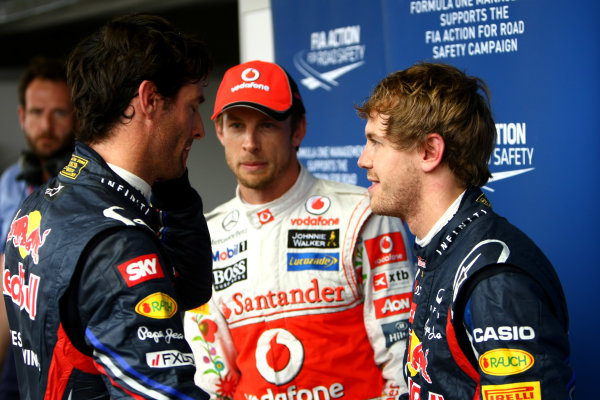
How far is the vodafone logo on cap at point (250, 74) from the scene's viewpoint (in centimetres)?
222

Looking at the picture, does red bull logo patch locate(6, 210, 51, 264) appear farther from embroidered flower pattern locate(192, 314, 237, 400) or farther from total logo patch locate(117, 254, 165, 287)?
embroidered flower pattern locate(192, 314, 237, 400)

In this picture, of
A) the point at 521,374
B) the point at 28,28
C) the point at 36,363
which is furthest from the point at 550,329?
the point at 28,28

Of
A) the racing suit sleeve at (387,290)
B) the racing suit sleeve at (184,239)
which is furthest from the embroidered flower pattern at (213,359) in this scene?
the racing suit sleeve at (387,290)

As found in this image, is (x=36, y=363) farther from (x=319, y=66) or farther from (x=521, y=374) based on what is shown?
(x=319, y=66)

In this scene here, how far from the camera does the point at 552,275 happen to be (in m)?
1.38

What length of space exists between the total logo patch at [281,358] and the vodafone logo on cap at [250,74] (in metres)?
0.83

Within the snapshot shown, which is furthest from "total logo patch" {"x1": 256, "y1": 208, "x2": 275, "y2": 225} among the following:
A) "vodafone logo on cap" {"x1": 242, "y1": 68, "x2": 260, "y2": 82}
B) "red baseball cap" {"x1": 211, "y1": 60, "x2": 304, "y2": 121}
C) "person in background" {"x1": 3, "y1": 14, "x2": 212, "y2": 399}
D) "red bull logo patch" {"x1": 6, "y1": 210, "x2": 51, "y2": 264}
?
"red bull logo patch" {"x1": 6, "y1": 210, "x2": 51, "y2": 264}

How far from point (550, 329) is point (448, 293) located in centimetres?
24

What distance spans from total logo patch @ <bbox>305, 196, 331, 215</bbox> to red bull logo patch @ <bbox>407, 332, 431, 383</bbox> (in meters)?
0.64

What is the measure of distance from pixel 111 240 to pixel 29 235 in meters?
0.25

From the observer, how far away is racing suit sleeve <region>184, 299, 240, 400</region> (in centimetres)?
215

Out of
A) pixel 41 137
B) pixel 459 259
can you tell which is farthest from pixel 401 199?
pixel 41 137

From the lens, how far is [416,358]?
158 centimetres

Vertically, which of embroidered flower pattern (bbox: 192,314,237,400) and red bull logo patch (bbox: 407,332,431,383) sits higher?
red bull logo patch (bbox: 407,332,431,383)
